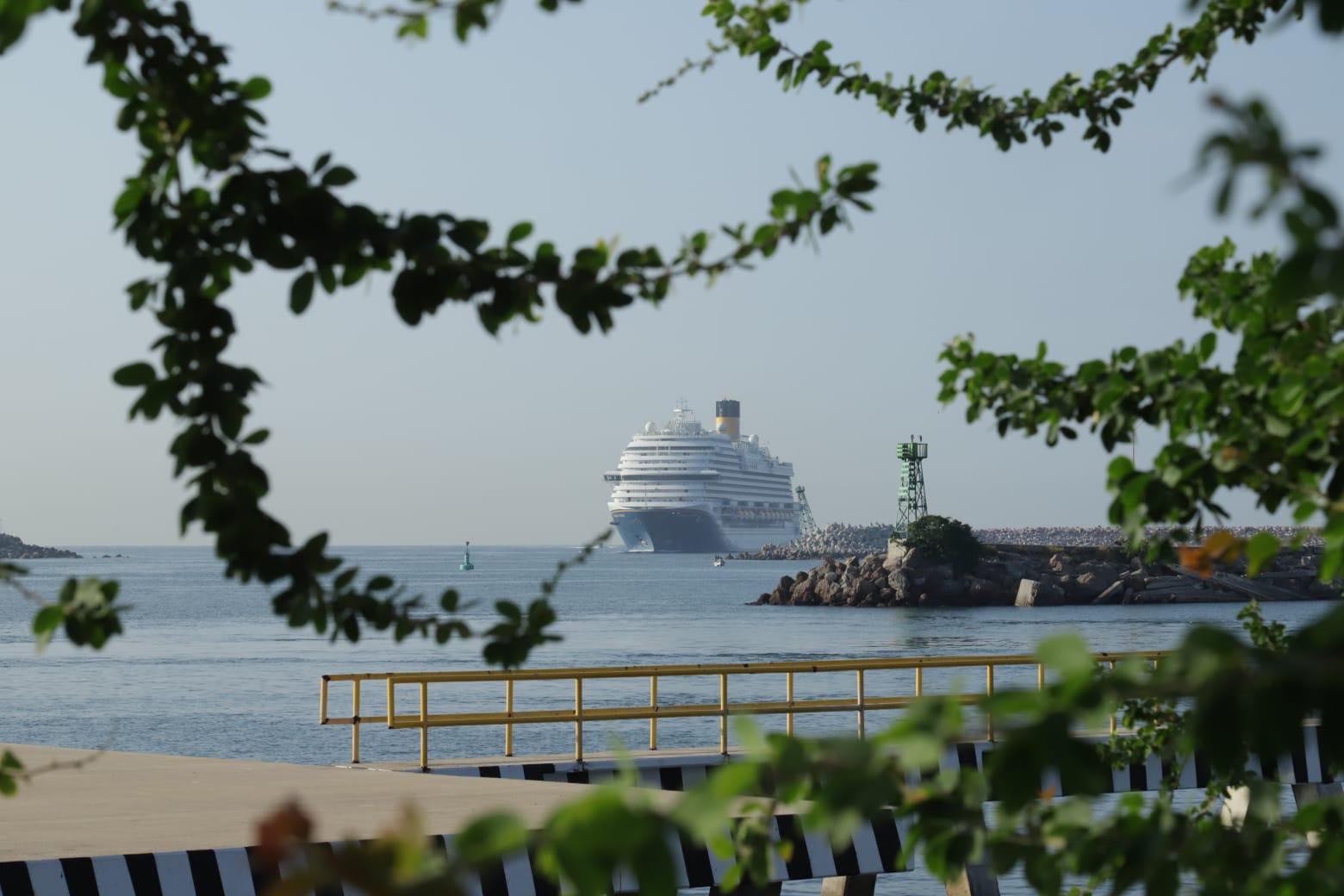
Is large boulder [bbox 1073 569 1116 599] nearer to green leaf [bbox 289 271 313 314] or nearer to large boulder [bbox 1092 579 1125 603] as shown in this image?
large boulder [bbox 1092 579 1125 603]

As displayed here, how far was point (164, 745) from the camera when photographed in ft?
123

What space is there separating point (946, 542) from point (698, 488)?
70.2m

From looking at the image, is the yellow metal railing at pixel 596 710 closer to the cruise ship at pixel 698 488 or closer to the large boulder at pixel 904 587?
the large boulder at pixel 904 587

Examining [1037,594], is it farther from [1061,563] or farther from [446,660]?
[446,660]

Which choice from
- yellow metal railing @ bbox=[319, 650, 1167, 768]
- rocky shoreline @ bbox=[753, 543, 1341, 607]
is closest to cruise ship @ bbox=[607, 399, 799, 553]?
rocky shoreline @ bbox=[753, 543, 1341, 607]

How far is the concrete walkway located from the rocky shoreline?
8429cm

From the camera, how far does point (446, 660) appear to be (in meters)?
65.6

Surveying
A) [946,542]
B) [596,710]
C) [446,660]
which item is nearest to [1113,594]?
[946,542]

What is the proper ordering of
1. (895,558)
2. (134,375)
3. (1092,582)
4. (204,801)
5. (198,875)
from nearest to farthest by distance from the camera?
(134,375) → (198,875) → (204,801) → (1092,582) → (895,558)

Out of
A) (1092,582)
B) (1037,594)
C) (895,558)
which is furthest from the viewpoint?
(895,558)

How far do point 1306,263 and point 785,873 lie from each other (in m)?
9.57

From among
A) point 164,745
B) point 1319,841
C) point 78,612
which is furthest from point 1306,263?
point 164,745

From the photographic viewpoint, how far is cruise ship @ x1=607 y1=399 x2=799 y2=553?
164 metres

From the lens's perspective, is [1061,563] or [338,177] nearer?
[338,177]
